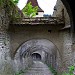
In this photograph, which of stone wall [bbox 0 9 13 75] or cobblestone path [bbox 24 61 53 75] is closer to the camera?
stone wall [bbox 0 9 13 75]

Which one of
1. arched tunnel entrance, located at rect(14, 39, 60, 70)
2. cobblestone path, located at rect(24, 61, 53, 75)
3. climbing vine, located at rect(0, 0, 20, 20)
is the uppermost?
climbing vine, located at rect(0, 0, 20, 20)

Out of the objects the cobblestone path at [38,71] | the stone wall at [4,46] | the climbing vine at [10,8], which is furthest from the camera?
the cobblestone path at [38,71]

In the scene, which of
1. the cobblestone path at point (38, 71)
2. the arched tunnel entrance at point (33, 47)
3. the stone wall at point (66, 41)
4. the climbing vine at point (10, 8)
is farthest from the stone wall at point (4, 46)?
the cobblestone path at point (38, 71)

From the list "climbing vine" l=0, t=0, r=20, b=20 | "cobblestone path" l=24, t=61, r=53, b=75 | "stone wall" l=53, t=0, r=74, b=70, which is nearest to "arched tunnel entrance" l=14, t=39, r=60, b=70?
"cobblestone path" l=24, t=61, r=53, b=75

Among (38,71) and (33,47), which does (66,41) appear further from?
(33,47)

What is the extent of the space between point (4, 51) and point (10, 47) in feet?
6.33

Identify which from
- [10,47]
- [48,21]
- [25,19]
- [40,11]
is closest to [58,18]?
[48,21]

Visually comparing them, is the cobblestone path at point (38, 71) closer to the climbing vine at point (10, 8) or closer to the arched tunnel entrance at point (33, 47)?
the arched tunnel entrance at point (33, 47)

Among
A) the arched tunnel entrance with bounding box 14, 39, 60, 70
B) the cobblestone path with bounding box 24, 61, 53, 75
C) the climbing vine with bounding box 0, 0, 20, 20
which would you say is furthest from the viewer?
the cobblestone path with bounding box 24, 61, 53, 75

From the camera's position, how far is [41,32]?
16938 millimetres

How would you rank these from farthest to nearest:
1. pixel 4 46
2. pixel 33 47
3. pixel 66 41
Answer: pixel 33 47
pixel 66 41
pixel 4 46

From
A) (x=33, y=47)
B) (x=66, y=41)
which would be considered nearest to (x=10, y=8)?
(x=66, y=41)

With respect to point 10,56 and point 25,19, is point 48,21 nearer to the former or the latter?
→ point 25,19

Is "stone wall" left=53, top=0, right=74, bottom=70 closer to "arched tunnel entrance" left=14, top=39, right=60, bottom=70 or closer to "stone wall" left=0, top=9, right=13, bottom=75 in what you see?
"stone wall" left=0, top=9, right=13, bottom=75
